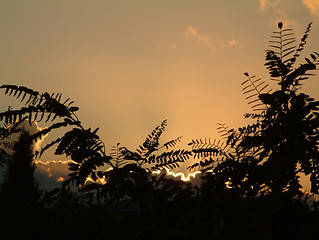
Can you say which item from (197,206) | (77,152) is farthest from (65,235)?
(77,152)

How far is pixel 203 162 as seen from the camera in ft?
15.8

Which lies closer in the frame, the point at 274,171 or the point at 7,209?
the point at 7,209

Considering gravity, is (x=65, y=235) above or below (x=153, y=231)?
below

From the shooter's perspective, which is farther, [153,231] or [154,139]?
[154,139]

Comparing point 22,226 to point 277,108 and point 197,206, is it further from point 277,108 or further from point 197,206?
point 277,108

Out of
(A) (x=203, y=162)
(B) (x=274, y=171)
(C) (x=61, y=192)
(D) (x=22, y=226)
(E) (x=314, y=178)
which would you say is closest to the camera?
(D) (x=22, y=226)

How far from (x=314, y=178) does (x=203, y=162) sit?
1351 millimetres

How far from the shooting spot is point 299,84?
4.47 meters

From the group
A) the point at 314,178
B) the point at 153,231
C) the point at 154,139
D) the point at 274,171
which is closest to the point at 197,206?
the point at 153,231

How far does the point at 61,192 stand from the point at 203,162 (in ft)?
8.11

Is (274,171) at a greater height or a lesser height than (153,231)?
greater

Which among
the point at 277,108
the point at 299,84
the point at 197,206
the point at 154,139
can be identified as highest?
the point at 299,84

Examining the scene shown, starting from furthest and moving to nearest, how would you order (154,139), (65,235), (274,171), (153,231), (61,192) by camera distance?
1. (154,139)
2. (274,171)
3. (61,192)
4. (65,235)
5. (153,231)

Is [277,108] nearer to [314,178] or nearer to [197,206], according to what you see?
[314,178]
